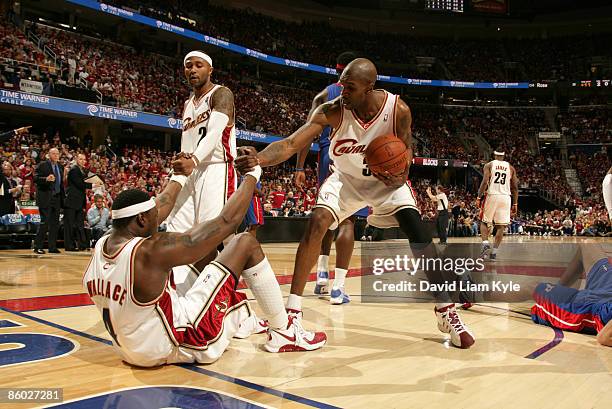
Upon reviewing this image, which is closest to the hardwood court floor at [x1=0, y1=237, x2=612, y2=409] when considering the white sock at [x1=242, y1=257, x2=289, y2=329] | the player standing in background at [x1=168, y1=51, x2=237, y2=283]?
the white sock at [x1=242, y1=257, x2=289, y2=329]

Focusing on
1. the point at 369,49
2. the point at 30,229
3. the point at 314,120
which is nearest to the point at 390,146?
the point at 314,120

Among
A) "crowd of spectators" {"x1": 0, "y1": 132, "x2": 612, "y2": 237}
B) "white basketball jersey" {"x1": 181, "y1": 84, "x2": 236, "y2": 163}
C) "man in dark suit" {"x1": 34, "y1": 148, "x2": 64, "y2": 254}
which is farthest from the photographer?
"crowd of spectators" {"x1": 0, "y1": 132, "x2": 612, "y2": 237}

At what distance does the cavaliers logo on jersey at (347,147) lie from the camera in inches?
148

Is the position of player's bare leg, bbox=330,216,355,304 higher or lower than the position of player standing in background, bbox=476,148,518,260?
lower

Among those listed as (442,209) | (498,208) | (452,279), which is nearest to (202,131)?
(452,279)

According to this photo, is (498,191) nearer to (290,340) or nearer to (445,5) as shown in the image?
(290,340)

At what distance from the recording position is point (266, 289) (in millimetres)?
3096

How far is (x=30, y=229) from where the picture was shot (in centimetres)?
1060

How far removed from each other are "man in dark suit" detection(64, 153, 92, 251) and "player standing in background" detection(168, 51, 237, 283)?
20.5 feet

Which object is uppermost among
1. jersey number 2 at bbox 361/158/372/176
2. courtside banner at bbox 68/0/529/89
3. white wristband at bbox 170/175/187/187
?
courtside banner at bbox 68/0/529/89

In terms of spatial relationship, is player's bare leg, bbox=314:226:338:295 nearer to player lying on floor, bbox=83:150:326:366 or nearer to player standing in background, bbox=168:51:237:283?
player standing in background, bbox=168:51:237:283

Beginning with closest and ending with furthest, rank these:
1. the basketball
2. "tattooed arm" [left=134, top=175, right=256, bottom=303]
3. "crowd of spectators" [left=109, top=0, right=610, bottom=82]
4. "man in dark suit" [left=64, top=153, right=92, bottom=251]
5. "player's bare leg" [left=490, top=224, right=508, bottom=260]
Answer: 1. "tattooed arm" [left=134, top=175, right=256, bottom=303]
2. the basketball
3. "player's bare leg" [left=490, top=224, right=508, bottom=260]
4. "man in dark suit" [left=64, top=153, right=92, bottom=251]
5. "crowd of spectators" [left=109, top=0, right=610, bottom=82]

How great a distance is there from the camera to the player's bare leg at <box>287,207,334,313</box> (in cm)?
353

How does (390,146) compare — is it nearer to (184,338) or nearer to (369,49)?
(184,338)
